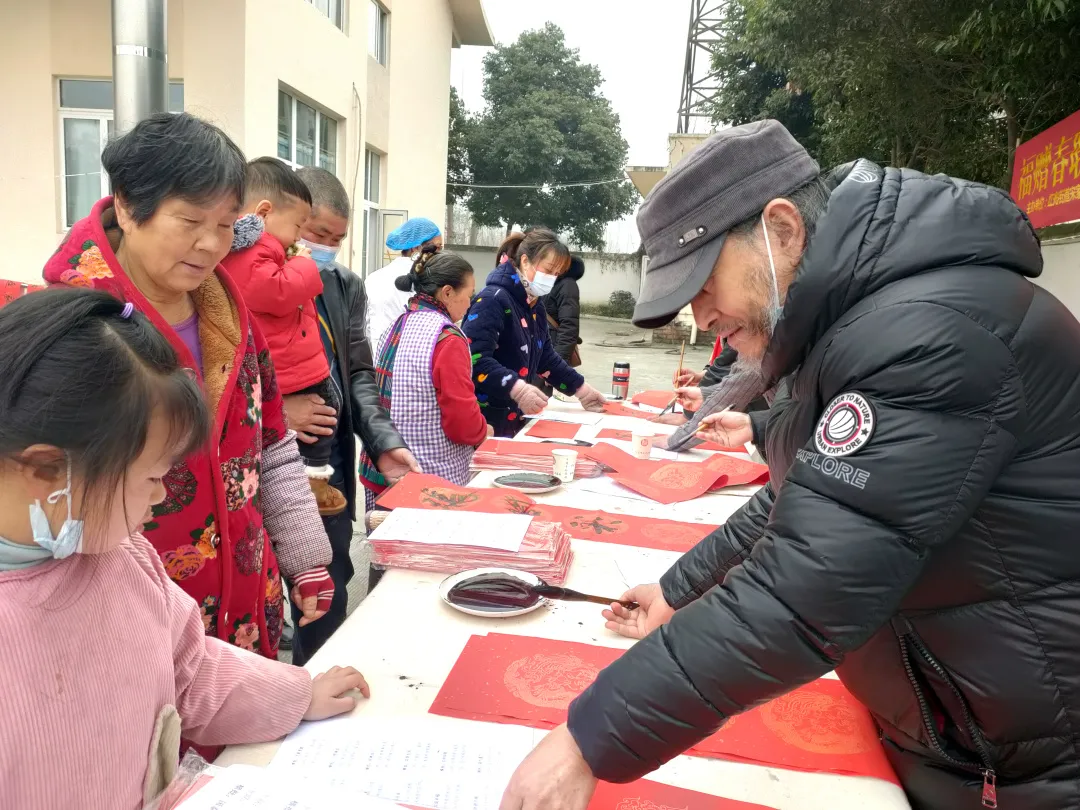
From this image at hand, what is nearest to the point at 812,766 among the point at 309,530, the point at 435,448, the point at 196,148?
the point at 309,530

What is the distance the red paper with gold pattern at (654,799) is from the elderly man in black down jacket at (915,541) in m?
0.12

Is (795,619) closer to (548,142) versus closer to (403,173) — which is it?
(403,173)

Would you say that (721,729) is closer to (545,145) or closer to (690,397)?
(690,397)

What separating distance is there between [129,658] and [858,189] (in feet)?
3.60

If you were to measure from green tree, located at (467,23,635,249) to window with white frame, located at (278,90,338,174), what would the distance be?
1787cm

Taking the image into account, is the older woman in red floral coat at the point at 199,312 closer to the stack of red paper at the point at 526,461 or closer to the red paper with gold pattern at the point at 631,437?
the stack of red paper at the point at 526,461

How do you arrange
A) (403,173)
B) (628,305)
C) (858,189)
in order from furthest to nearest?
1. (628,305)
2. (403,173)
3. (858,189)

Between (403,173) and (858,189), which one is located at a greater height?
(403,173)

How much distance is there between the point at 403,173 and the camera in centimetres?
1344

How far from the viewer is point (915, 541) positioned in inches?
32.9

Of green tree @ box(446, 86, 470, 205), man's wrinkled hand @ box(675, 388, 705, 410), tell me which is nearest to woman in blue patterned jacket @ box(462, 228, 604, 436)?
man's wrinkled hand @ box(675, 388, 705, 410)

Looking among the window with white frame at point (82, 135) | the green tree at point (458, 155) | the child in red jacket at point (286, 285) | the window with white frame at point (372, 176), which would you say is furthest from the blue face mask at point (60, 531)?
the green tree at point (458, 155)

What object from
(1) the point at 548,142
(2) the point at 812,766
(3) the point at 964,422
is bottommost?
(2) the point at 812,766

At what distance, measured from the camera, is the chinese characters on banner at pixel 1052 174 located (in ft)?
15.9
